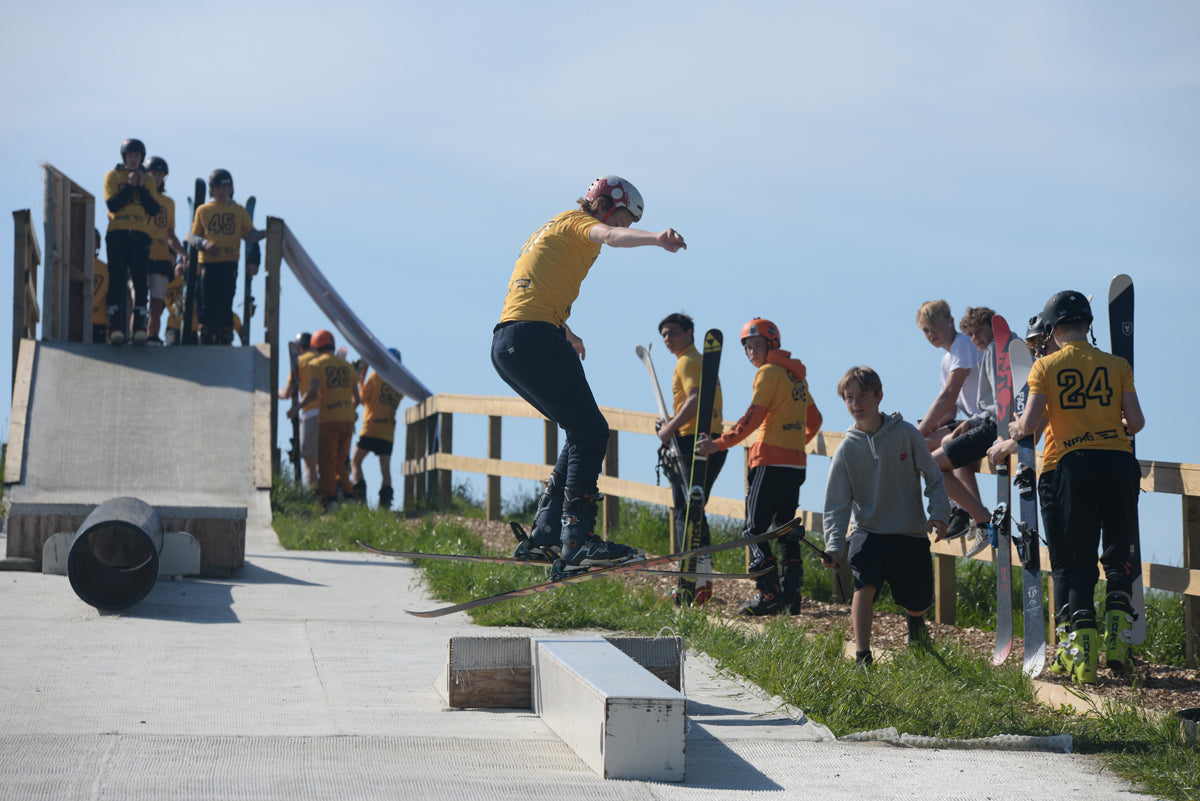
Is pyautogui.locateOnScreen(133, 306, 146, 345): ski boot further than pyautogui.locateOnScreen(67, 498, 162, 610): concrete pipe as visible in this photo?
Yes

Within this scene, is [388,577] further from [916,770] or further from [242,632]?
[916,770]

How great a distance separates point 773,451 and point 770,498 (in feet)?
1.04

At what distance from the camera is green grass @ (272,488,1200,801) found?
4742 millimetres

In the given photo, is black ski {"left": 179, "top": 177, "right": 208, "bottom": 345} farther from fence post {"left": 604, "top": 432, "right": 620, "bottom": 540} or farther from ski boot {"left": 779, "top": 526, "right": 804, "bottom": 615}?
ski boot {"left": 779, "top": 526, "right": 804, "bottom": 615}

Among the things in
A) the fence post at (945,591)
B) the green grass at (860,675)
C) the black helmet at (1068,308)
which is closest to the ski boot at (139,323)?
the green grass at (860,675)

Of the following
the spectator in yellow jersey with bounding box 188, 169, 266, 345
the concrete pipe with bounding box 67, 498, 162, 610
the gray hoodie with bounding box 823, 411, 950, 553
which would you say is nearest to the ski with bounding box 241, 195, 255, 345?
the spectator in yellow jersey with bounding box 188, 169, 266, 345

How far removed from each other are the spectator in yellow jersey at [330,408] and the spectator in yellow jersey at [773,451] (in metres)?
7.77

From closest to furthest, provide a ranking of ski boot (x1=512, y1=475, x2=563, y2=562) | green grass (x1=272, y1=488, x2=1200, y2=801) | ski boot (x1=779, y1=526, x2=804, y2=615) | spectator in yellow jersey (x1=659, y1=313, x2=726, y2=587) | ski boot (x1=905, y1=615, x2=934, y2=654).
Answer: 1. green grass (x1=272, y1=488, x2=1200, y2=801)
2. ski boot (x1=512, y1=475, x2=563, y2=562)
3. ski boot (x1=905, y1=615, x2=934, y2=654)
4. ski boot (x1=779, y1=526, x2=804, y2=615)
5. spectator in yellow jersey (x1=659, y1=313, x2=726, y2=587)

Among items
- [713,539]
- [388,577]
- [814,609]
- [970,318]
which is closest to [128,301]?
[388,577]

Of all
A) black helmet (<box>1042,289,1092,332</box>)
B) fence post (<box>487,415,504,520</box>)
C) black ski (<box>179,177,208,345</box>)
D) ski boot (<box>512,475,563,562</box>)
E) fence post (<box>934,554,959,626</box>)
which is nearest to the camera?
ski boot (<box>512,475,563,562</box>)

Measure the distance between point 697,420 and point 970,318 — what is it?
200cm

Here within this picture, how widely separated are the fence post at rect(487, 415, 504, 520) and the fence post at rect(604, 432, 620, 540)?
2358 mm

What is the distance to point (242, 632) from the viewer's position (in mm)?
6969

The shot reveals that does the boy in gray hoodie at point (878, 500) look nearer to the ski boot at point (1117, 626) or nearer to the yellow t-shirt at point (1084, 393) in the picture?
the yellow t-shirt at point (1084, 393)
